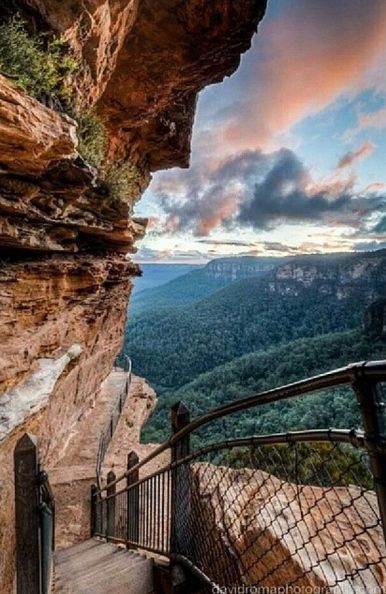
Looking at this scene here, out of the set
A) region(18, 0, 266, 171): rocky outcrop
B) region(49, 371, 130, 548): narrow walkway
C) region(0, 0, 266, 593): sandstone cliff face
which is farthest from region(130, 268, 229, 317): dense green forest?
region(0, 0, 266, 593): sandstone cliff face

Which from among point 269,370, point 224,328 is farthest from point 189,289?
point 269,370

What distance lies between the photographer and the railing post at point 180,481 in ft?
7.93

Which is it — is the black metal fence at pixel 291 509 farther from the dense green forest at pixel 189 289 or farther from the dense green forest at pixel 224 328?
the dense green forest at pixel 189 289

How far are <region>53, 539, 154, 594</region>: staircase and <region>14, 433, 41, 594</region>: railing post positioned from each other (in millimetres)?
1305

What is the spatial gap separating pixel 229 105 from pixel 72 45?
974 centimetres

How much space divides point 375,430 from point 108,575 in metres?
2.89

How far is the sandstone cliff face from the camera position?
12.2 feet

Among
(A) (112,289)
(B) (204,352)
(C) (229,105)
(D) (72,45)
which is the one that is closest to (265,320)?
(B) (204,352)

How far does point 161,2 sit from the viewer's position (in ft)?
20.7

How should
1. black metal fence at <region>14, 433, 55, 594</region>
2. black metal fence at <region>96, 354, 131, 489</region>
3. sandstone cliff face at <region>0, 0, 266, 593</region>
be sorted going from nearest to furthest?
1. black metal fence at <region>14, 433, 55, 594</region>
2. sandstone cliff face at <region>0, 0, 266, 593</region>
3. black metal fence at <region>96, 354, 131, 489</region>

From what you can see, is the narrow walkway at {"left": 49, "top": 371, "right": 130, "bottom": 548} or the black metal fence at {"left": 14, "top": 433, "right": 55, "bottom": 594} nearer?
the black metal fence at {"left": 14, "top": 433, "right": 55, "bottom": 594}

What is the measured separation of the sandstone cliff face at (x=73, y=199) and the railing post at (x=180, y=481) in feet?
5.64

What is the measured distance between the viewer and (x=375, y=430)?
87cm

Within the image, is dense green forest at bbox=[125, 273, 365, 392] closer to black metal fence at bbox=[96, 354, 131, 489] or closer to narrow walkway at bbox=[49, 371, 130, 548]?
black metal fence at bbox=[96, 354, 131, 489]
